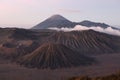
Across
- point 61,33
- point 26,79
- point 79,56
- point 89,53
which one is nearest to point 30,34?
point 61,33

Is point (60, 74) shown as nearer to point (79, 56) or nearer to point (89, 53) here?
point (79, 56)

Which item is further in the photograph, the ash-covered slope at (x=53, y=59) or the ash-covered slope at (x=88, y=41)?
the ash-covered slope at (x=88, y=41)

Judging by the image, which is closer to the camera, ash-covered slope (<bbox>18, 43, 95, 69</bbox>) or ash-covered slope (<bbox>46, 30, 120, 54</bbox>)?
ash-covered slope (<bbox>18, 43, 95, 69</bbox>)

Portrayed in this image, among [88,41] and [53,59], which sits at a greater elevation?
[88,41]
